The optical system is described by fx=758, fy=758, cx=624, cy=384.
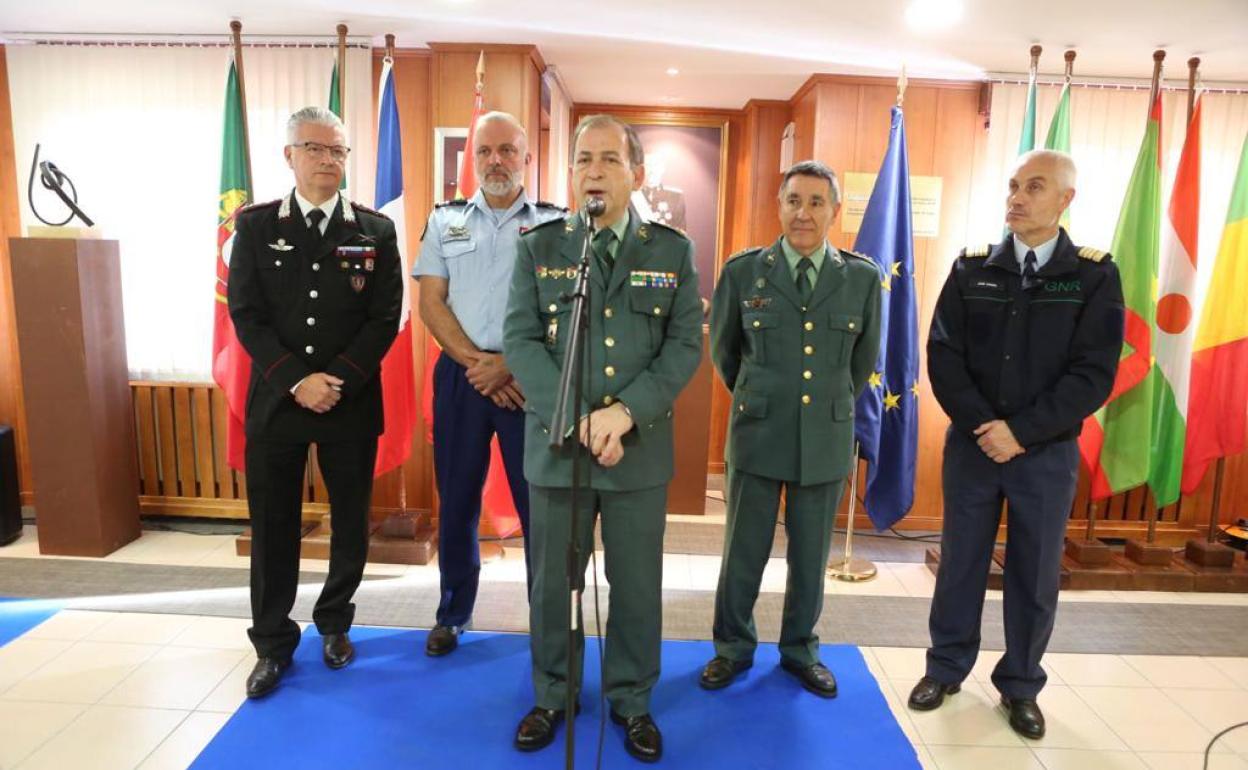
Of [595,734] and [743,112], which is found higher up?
[743,112]

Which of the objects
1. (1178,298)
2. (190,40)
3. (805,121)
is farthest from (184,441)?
(1178,298)

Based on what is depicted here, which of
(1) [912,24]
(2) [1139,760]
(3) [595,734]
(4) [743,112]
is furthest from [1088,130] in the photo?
(3) [595,734]

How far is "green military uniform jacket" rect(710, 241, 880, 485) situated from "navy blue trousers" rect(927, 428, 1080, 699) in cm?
40

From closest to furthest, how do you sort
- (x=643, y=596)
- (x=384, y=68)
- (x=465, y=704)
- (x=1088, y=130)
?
(x=643, y=596)
(x=465, y=704)
(x=384, y=68)
(x=1088, y=130)

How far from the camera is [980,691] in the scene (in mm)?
2680

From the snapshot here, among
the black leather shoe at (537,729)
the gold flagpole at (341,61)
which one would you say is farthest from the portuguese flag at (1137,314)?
the gold flagpole at (341,61)

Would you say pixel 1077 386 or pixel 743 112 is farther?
pixel 743 112

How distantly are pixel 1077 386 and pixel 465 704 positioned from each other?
2.14m

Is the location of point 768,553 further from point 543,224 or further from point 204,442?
point 204,442

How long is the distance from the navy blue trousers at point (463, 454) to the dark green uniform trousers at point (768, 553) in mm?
706

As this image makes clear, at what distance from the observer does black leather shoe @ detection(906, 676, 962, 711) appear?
2.54 metres

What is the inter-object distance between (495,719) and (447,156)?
9.42ft

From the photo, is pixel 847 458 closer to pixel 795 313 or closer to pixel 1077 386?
pixel 795 313

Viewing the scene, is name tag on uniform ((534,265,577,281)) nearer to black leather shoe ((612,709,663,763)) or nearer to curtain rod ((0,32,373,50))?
black leather shoe ((612,709,663,763))
